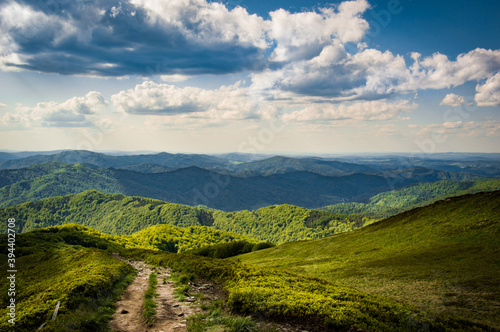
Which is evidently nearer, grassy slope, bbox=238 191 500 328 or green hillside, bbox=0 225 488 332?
green hillside, bbox=0 225 488 332

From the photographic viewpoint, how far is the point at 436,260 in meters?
33.8

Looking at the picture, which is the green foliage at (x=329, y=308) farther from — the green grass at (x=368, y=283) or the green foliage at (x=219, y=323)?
the green foliage at (x=219, y=323)

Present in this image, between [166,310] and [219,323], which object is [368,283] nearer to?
[219,323]

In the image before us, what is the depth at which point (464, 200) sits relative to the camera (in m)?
57.7

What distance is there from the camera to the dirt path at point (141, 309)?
562 inches

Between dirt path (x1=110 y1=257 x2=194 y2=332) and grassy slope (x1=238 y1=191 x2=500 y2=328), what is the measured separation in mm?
19635

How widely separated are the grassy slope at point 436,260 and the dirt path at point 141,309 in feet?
64.4

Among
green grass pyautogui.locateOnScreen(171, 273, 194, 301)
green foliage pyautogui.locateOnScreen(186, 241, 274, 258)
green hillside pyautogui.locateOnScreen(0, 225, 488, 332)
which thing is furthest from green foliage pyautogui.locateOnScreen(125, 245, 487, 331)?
green foliage pyautogui.locateOnScreen(186, 241, 274, 258)

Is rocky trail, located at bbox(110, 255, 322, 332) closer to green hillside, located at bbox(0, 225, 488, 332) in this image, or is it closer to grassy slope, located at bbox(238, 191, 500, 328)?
green hillside, located at bbox(0, 225, 488, 332)

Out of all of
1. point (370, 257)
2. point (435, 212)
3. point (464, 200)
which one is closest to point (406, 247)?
point (370, 257)

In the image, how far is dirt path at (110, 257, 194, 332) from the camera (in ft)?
46.8

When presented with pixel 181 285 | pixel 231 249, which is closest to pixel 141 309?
pixel 181 285

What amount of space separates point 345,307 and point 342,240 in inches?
2104

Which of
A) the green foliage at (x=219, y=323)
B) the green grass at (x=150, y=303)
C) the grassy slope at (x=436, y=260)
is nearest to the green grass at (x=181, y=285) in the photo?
the green grass at (x=150, y=303)
